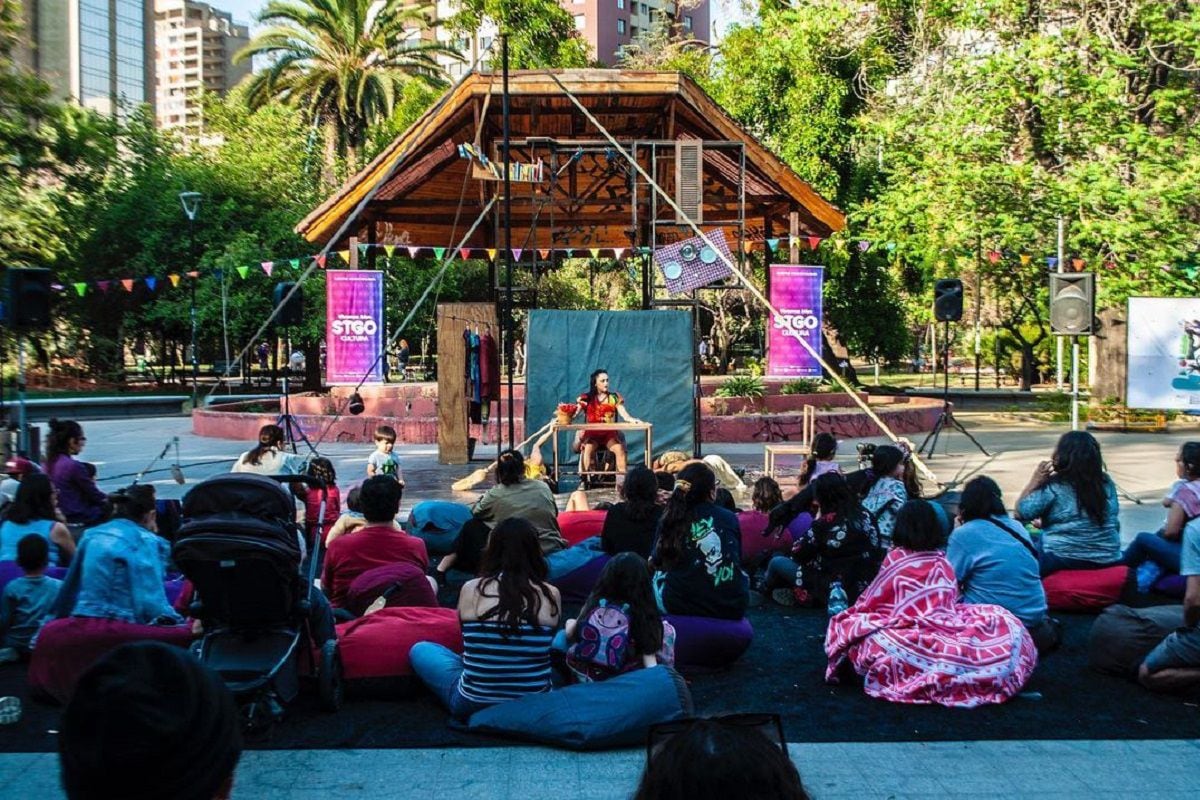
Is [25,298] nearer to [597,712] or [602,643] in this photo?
[602,643]

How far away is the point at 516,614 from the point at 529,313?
11967mm

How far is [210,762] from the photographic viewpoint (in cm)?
179

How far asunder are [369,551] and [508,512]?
1.62 m

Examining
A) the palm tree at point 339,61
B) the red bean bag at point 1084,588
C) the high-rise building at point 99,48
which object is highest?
the high-rise building at point 99,48

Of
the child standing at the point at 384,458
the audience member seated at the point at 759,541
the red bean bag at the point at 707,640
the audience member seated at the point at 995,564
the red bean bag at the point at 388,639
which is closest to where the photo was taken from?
the red bean bag at the point at 388,639

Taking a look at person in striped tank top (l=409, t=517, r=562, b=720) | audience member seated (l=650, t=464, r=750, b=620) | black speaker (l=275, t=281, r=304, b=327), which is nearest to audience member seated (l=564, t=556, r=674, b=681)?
person in striped tank top (l=409, t=517, r=562, b=720)

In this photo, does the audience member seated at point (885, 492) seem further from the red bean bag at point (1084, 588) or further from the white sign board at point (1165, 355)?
the white sign board at point (1165, 355)

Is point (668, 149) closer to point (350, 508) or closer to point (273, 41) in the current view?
point (350, 508)

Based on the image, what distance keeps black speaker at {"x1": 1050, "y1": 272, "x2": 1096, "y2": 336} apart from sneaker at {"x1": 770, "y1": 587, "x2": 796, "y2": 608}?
5.69 metres

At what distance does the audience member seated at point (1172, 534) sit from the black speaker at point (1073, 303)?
164 inches

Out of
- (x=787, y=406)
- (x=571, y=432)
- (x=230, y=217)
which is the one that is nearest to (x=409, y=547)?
(x=571, y=432)

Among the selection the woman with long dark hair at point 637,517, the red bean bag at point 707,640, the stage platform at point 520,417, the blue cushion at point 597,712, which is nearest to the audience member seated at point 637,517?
the woman with long dark hair at point 637,517

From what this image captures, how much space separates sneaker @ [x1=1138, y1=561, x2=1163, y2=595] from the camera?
8.70m

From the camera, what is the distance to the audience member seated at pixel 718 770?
63.6 inches
